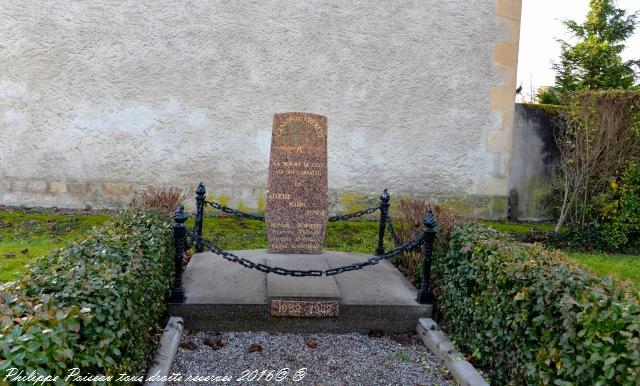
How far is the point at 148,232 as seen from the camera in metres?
4.55

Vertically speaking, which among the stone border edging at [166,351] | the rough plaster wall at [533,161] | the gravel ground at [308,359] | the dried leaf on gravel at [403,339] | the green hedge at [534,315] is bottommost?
the gravel ground at [308,359]

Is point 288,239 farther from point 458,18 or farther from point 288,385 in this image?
point 458,18

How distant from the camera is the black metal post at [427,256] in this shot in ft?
15.9

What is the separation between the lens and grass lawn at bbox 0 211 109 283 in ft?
20.6

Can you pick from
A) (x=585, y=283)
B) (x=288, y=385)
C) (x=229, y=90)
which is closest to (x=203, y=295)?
(x=288, y=385)

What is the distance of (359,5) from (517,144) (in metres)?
4.25

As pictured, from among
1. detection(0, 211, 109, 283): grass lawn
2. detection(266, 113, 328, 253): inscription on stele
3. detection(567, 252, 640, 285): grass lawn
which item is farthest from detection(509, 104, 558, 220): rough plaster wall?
detection(0, 211, 109, 283): grass lawn

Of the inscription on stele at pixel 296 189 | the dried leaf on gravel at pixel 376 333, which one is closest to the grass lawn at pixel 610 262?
the dried leaf on gravel at pixel 376 333

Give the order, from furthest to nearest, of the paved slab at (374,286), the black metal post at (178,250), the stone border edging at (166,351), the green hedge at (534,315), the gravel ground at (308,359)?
the paved slab at (374,286), the black metal post at (178,250), the gravel ground at (308,359), the stone border edging at (166,351), the green hedge at (534,315)

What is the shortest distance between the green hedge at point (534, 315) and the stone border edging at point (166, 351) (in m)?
2.23

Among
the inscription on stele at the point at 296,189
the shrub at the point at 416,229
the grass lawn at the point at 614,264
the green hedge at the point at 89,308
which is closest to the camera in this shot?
the green hedge at the point at 89,308

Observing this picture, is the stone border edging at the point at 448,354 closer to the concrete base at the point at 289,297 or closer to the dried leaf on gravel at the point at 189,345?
the concrete base at the point at 289,297

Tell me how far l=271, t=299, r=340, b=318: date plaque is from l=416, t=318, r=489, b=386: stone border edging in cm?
79

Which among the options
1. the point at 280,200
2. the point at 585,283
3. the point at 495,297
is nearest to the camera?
the point at 585,283
